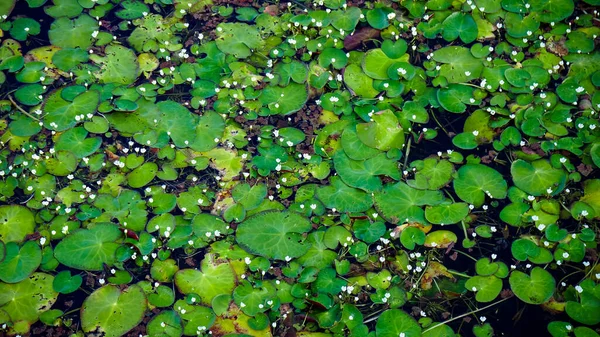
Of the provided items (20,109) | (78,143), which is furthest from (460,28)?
(20,109)

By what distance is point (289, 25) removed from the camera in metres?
4.61

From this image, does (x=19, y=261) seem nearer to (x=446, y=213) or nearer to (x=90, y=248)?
(x=90, y=248)

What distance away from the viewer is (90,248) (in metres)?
3.70

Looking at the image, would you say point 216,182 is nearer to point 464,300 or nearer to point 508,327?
point 464,300

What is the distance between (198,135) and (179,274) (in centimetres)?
105

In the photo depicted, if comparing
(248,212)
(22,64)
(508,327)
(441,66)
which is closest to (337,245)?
(248,212)

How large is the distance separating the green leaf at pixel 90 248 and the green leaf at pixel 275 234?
85 cm

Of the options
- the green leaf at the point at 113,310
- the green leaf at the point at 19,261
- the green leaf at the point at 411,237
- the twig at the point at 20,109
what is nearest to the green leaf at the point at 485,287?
the green leaf at the point at 411,237

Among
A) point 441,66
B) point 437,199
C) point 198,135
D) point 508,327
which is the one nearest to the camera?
point 508,327

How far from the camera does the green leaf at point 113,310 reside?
139 inches

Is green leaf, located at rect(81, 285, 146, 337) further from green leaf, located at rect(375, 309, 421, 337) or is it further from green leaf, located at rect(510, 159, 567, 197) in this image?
green leaf, located at rect(510, 159, 567, 197)

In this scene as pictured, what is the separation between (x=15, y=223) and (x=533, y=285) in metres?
3.47

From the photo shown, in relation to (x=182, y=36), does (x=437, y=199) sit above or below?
below

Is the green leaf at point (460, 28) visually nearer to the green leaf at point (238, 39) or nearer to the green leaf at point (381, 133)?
the green leaf at point (381, 133)
